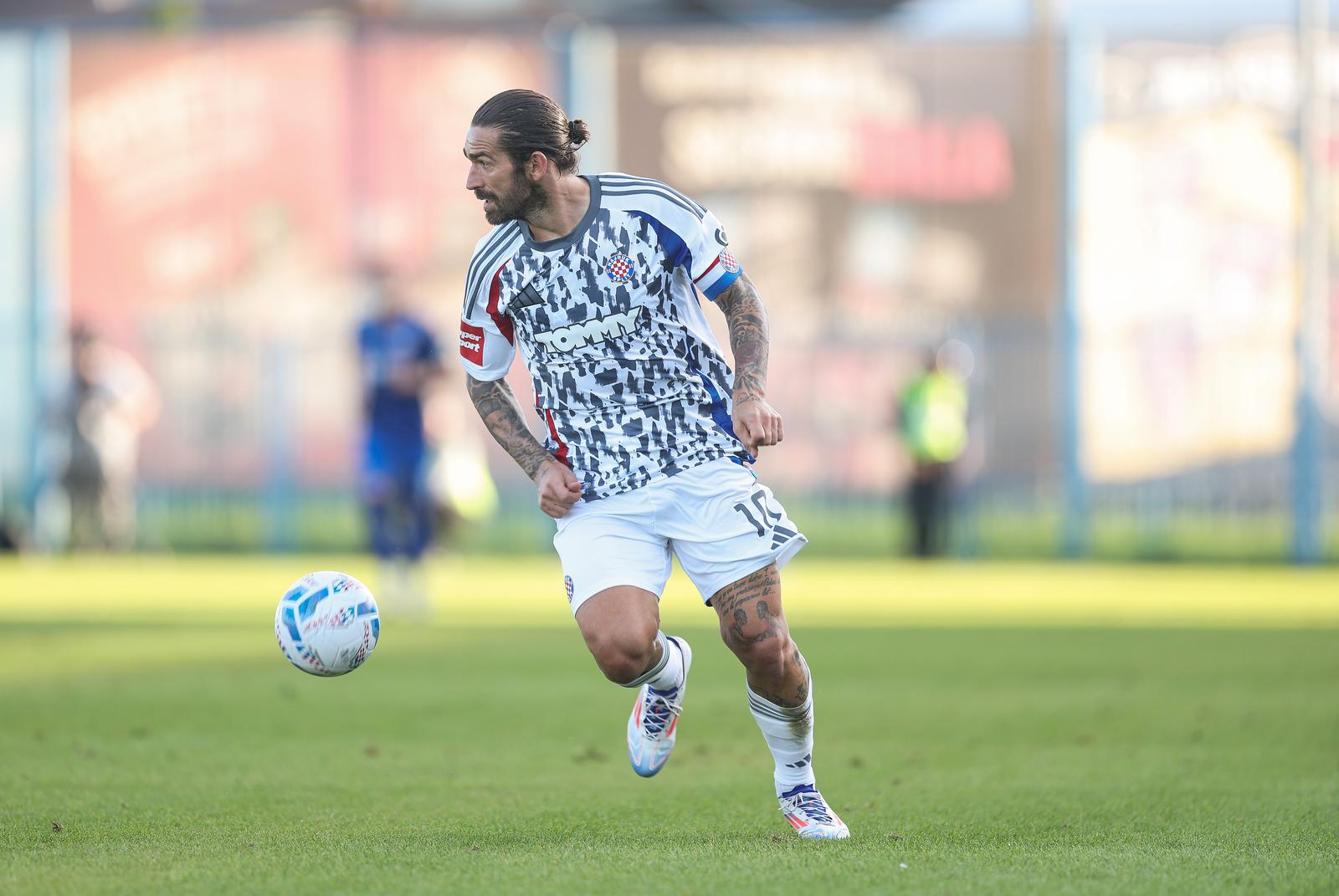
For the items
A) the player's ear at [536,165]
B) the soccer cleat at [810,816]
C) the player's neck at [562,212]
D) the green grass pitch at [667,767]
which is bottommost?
the green grass pitch at [667,767]

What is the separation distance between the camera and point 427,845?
17.8 feet

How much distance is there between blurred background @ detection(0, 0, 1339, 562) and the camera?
20656 mm

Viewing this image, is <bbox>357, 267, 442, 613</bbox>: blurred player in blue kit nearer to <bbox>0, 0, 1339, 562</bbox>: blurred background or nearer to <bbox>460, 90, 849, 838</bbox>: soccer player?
<bbox>0, 0, 1339, 562</bbox>: blurred background

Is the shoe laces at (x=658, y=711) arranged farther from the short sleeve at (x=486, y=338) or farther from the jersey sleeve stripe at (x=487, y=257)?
the jersey sleeve stripe at (x=487, y=257)

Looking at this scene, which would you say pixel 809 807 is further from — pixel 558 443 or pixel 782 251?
pixel 782 251

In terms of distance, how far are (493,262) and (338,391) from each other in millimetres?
17288

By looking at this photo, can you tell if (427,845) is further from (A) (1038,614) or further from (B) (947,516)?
(B) (947,516)

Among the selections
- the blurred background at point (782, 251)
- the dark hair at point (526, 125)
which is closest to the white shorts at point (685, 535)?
the dark hair at point (526, 125)

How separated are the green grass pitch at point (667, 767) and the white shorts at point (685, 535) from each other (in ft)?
2.55

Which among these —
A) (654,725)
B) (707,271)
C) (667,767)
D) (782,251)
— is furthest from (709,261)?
(782,251)

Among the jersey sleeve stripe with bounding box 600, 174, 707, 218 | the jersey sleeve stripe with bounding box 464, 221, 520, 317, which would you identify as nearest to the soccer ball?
the jersey sleeve stripe with bounding box 464, 221, 520, 317

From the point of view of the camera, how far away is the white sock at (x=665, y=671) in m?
5.91

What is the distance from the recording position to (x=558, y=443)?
5.93 meters

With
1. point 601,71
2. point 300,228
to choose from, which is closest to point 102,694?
point 601,71
